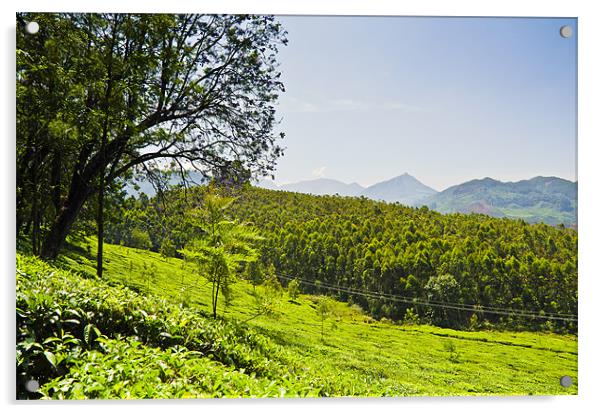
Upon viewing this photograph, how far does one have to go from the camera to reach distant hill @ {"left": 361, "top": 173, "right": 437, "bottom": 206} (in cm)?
362

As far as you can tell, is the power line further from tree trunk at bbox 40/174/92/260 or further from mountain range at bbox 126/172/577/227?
tree trunk at bbox 40/174/92/260

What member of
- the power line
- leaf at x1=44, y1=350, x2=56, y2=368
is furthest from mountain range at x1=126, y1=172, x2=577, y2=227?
leaf at x1=44, y1=350, x2=56, y2=368

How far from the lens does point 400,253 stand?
144 inches

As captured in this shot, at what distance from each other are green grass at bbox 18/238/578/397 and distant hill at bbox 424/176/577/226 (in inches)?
33.0

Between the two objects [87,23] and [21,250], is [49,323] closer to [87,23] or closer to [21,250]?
[21,250]

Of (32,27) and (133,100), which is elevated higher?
(32,27)

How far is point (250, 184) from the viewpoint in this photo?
368 cm

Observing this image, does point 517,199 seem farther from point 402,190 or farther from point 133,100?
point 133,100

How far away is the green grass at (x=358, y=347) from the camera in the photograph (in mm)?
3439

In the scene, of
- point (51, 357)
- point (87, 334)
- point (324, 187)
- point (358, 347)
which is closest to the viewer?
point (51, 357)
